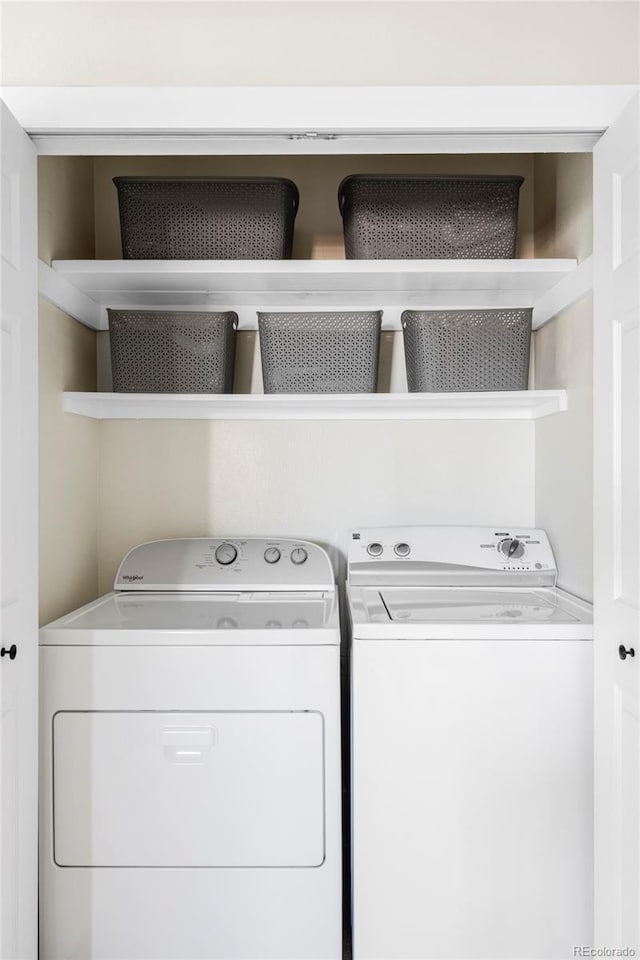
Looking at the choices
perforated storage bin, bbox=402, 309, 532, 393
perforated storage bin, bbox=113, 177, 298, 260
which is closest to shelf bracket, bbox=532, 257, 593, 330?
perforated storage bin, bbox=402, 309, 532, 393

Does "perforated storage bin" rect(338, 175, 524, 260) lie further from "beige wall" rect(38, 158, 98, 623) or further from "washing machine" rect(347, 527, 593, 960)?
"washing machine" rect(347, 527, 593, 960)

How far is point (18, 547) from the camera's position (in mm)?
1575

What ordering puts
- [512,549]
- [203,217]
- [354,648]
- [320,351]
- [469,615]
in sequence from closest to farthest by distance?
1. [354,648]
2. [469,615]
3. [203,217]
4. [320,351]
5. [512,549]

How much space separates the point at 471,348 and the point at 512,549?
0.66 meters

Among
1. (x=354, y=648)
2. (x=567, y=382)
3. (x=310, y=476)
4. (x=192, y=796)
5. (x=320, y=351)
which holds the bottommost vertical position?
(x=192, y=796)

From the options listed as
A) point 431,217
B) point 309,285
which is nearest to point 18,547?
point 309,285

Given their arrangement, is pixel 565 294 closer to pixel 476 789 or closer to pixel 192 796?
pixel 476 789

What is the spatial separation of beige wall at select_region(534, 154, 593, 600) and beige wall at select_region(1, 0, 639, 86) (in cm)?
42

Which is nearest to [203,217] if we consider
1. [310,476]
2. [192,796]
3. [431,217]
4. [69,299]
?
[69,299]

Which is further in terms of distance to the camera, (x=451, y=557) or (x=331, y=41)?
(x=451, y=557)

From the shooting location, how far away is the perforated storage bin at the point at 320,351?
85.4 inches

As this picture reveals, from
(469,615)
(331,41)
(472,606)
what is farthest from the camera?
(472,606)

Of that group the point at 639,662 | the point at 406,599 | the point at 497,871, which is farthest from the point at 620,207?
the point at 497,871

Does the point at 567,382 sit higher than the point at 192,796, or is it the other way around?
the point at 567,382
